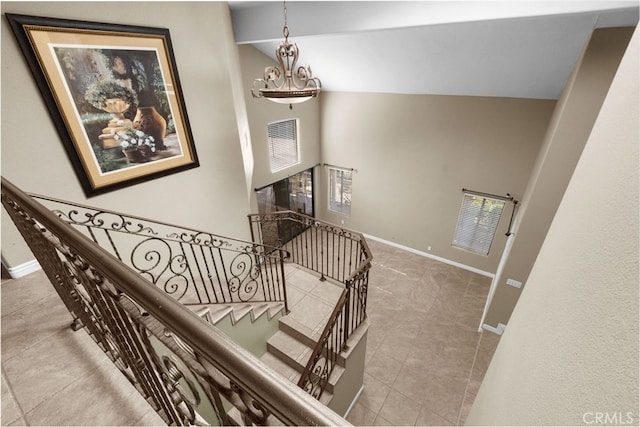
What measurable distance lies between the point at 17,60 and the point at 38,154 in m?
0.72

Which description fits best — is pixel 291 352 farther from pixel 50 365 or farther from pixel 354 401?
pixel 50 365

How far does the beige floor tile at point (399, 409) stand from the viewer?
354cm

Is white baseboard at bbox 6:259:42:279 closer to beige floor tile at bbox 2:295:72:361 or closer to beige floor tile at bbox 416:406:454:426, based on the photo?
beige floor tile at bbox 2:295:72:361

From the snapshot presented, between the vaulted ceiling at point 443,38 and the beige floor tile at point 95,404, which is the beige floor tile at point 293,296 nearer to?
the beige floor tile at point 95,404

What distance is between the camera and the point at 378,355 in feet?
14.5

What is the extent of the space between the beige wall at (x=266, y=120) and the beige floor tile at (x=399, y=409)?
15.6ft

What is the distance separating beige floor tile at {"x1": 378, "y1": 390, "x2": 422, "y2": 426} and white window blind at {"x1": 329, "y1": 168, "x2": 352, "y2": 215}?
5.11 metres

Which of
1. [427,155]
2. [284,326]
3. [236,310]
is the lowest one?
[284,326]

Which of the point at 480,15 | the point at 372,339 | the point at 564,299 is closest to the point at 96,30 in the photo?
the point at 480,15

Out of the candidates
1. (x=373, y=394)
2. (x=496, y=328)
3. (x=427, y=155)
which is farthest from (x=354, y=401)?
(x=427, y=155)

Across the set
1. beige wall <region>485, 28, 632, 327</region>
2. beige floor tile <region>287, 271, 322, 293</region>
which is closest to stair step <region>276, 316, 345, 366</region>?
beige floor tile <region>287, 271, 322, 293</region>

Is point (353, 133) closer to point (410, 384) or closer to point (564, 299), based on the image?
point (410, 384)

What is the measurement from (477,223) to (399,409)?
14.3 ft

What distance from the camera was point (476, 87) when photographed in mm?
5055
